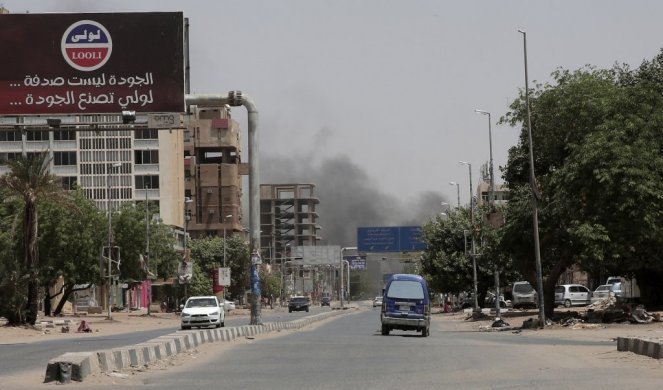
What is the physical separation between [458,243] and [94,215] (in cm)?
2985

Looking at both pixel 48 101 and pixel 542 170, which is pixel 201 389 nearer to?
pixel 48 101

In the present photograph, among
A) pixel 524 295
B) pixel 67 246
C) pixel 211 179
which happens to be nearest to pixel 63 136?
pixel 211 179

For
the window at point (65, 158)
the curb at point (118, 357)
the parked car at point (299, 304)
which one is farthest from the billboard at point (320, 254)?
the curb at point (118, 357)

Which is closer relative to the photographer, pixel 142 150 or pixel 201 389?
pixel 201 389

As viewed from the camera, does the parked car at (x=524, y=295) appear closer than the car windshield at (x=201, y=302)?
No

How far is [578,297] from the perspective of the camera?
268ft

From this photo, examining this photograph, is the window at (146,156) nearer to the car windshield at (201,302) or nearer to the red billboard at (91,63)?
the car windshield at (201,302)

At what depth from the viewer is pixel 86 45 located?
3722cm

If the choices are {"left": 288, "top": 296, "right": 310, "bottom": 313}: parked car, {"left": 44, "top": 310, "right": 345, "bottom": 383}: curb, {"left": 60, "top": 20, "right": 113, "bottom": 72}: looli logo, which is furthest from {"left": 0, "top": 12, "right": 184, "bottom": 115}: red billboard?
{"left": 288, "top": 296, "right": 310, "bottom": 313}: parked car

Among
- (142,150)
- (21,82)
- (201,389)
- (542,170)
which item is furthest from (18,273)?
(142,150)

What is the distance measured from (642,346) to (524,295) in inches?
2304

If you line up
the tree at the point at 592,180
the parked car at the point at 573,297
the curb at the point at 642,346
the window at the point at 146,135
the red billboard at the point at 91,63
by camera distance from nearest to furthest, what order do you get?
the curb at the point at 642,346
the red billboard at the point at 91,63
the tree at the point at 592,180
the parked car at the point at 573,297
the window at the point at 146,135

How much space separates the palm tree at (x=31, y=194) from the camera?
55.8 m

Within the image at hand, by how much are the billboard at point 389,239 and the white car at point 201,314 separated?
2847 inches
